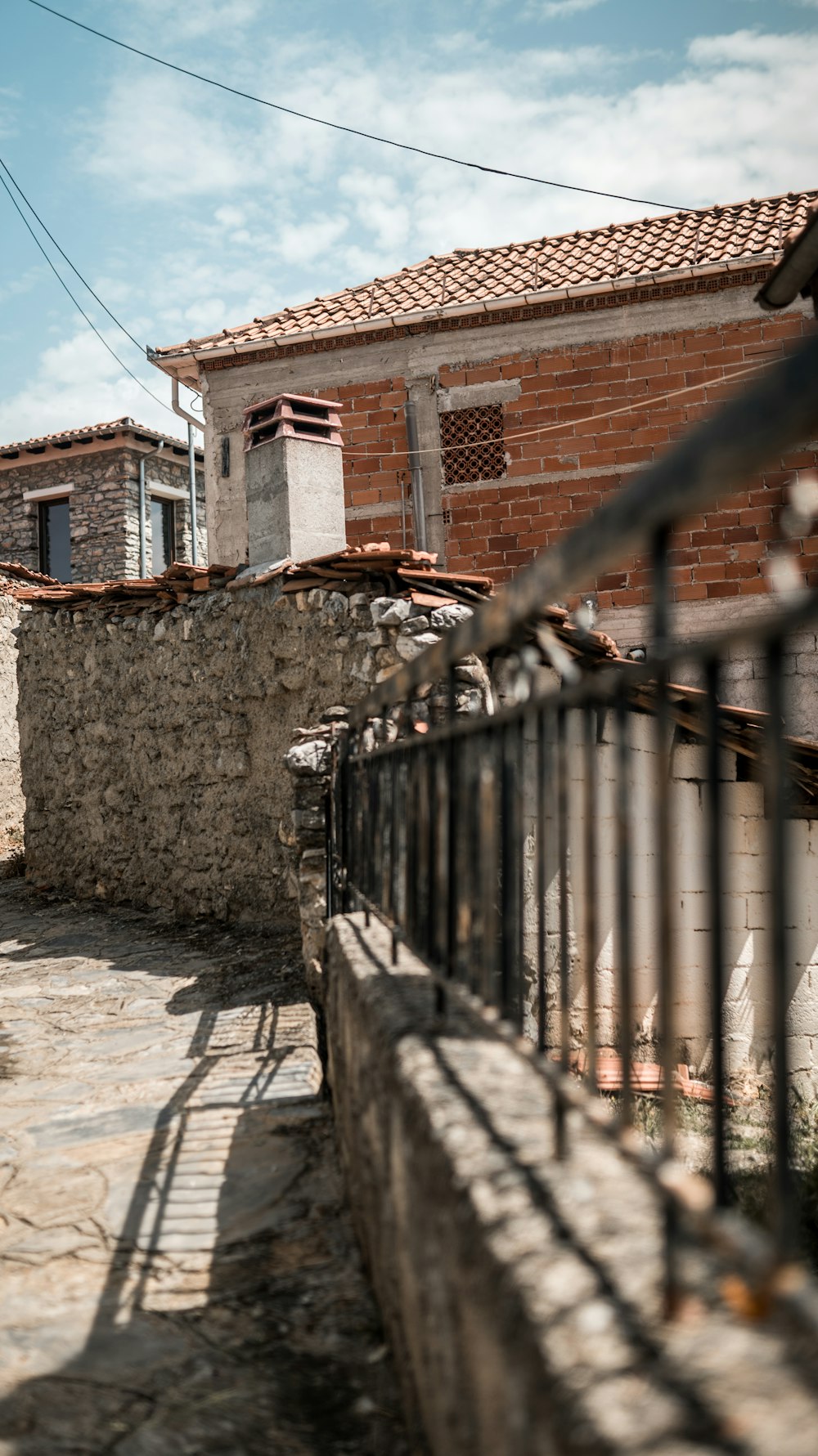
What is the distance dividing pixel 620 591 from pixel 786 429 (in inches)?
402

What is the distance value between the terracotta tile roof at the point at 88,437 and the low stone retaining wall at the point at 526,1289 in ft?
57.4

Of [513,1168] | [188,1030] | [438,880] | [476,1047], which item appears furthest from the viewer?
[188,1030]

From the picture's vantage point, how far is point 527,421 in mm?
11086

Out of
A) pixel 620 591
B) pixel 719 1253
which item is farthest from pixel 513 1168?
pixel 620 591

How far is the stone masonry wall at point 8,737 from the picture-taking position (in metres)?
12.3

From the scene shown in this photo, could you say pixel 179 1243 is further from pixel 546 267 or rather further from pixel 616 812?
pixel 546 267

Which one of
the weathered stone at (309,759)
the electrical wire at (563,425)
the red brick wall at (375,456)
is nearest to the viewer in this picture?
the weathered stone at (309,759)

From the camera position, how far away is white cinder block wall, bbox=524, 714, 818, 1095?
20.0 feet

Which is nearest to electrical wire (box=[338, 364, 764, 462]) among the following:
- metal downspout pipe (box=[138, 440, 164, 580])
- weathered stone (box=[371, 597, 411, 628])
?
weathered stone (box=[371, 597, 411, 628])

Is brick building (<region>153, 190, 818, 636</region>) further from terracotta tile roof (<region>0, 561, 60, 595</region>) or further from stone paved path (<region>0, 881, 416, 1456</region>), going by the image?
stone paved path (<region>0, 881, 416, 1456</region>)

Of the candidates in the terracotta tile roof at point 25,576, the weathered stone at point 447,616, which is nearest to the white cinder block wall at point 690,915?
the weathered stone at point 447,616

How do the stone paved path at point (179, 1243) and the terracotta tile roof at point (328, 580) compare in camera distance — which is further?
the terracotta tile roof at point (328, 580)

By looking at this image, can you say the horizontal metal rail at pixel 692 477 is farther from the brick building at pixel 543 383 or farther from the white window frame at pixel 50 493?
the white window frame at pixel 50 493

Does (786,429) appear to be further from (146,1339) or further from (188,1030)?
(188,1030)
